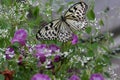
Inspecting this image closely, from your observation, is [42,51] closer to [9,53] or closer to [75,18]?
[9,53]

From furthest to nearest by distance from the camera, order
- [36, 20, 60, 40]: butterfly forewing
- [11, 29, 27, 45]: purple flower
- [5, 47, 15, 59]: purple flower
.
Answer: [36, 20, 60, 40]: butterfly forewing
[11, 29, 27, 45]: purple flower
[5, 47, 15, 59]: purple flower

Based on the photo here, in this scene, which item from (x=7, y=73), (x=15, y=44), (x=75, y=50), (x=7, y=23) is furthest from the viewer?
(x=7, y=23)

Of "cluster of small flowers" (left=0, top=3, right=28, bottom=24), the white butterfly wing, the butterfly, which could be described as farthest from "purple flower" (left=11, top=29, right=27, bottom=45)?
"cluster of small flowers" (left=0, top=3, right=28, bottom=24)

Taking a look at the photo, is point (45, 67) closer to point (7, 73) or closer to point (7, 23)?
point (7, 73)

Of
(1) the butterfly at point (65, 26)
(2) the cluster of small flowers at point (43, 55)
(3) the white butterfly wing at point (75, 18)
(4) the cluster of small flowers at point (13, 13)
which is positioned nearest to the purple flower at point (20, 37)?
(2) the cluster of small flowers at point (43, 55)

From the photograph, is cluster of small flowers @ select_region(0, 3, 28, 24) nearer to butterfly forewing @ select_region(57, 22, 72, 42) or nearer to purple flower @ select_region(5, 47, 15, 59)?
butterfly forewing @ select_region(57, 22, 72, 42)

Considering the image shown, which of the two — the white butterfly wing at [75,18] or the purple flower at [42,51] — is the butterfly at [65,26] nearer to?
the white butterfly wing at [75,18]

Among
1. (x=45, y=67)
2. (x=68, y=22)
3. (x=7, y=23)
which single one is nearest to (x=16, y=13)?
(x=7, y=23)

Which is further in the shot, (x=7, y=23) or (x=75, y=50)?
(x=7, y=23)
